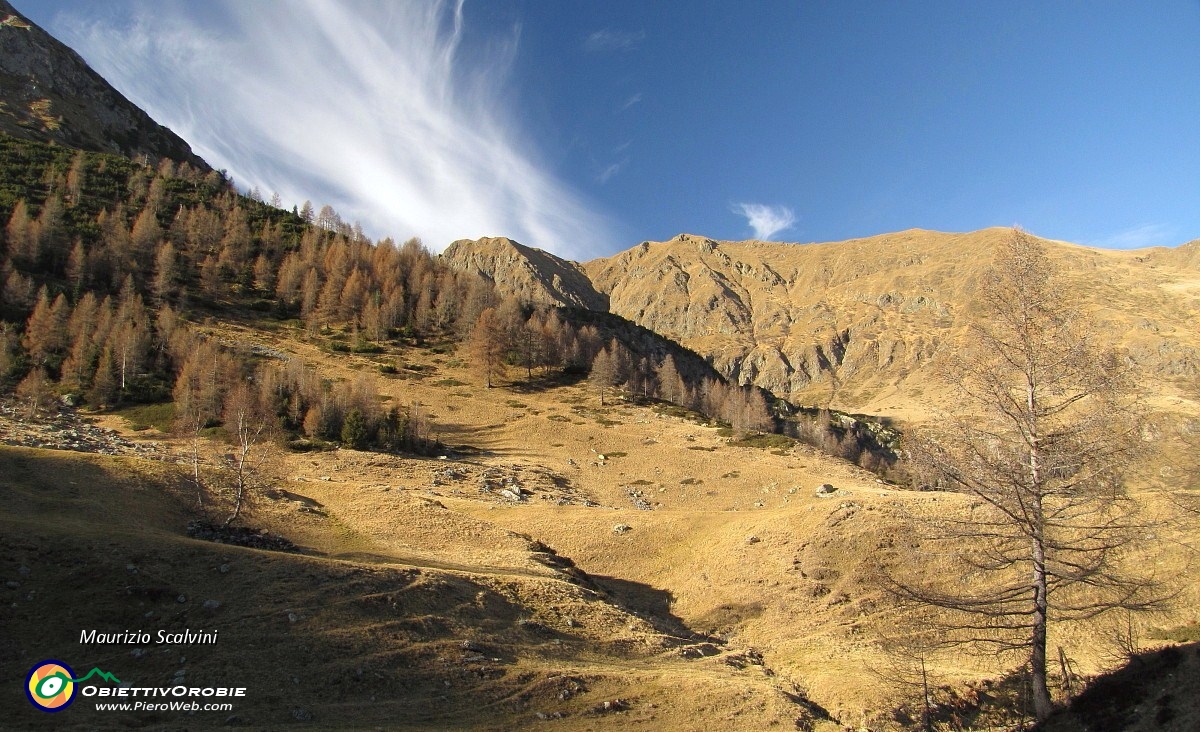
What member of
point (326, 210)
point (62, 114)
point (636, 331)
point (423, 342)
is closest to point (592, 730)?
point (423, 342)

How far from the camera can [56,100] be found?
6658 inches

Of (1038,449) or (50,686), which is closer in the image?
(50,686)

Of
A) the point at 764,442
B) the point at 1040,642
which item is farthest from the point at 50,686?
the point at 764,442

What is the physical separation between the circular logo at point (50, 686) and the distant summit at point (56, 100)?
A: 643 ft

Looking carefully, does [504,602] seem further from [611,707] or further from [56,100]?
[56,100]

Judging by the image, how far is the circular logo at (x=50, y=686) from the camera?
1062 centimetres

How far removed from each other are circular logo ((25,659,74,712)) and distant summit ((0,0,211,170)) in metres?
196

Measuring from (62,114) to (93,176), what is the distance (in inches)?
2542

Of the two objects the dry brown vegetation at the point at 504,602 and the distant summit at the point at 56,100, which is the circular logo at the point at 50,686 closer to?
the dry brown vegetation at the point at 504,602

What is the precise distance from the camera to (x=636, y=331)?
147625 millimetres

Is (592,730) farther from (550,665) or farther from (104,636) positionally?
(104,636)

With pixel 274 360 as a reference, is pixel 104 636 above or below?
below

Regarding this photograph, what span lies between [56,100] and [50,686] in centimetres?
23515

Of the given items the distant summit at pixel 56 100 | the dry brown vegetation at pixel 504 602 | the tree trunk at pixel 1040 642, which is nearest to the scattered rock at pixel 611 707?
→ the dry brown vegetation at pixel 504 602
